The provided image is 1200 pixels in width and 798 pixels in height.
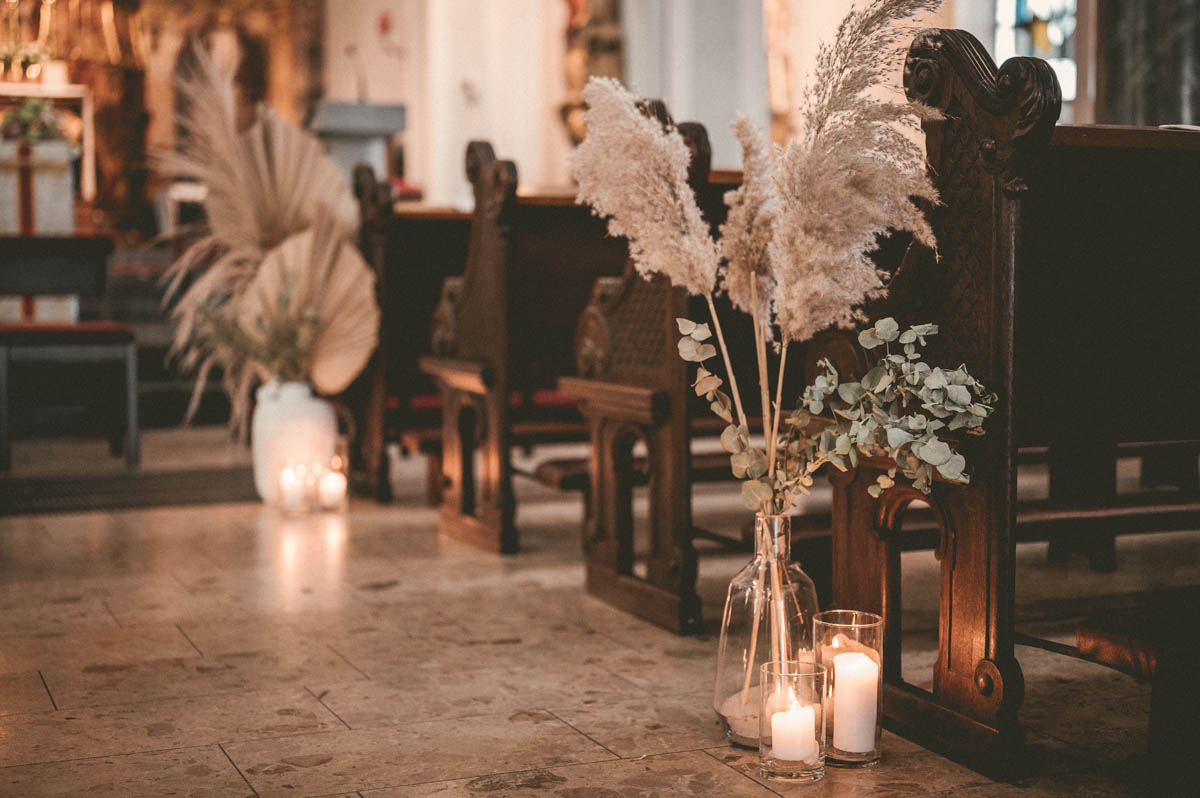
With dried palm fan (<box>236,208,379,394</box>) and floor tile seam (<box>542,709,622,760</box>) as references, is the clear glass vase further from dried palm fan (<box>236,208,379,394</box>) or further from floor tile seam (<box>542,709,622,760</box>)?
dried palm fan (<box>236,208,379,394</box>)

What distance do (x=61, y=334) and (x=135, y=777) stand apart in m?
4.27

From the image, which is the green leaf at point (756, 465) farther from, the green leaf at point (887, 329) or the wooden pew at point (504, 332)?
the wooden pew at point (504, 332)

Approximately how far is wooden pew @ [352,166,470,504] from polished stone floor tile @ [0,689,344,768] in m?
2.39

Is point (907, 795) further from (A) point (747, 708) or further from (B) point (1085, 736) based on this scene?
(B) point (1085, 736)

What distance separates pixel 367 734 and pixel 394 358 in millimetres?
2831

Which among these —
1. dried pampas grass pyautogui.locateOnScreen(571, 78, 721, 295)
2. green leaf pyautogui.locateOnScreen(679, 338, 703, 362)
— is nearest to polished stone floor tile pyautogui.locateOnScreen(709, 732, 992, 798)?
green leaf pyautogui.locateOnScreen(679, 338, 703, 362)

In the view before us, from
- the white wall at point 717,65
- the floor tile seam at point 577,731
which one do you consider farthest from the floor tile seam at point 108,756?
the white wall at point 717,65

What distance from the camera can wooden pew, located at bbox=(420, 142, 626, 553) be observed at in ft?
13.6

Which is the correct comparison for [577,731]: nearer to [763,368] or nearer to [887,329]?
[763,368]

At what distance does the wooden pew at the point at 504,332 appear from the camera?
163 inches

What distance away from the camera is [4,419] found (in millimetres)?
5938

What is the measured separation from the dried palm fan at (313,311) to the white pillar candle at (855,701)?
2996 millimetres

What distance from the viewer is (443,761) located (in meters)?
2.29

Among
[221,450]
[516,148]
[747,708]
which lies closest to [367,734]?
[747,708]
